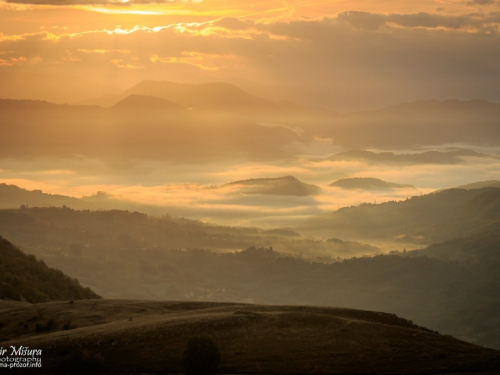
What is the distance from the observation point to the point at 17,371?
48.7 m

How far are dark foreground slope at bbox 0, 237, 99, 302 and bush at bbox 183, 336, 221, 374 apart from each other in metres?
49.0

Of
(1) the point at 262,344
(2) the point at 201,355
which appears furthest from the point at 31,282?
(2) the point at 201,355

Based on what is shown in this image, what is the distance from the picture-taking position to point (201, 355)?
4700 cm

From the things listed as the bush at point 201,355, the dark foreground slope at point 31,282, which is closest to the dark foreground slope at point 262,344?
the bush at point 201,355

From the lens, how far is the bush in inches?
1850

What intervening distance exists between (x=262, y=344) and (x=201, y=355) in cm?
673

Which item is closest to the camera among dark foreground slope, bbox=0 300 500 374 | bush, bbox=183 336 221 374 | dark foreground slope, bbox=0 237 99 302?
bush, bbox=183 336 221 374

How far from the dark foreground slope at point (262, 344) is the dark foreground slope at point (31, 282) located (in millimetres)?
32609

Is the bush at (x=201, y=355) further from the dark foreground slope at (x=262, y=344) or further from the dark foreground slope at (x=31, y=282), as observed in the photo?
the dark foreground slope at (x=31, y=282)

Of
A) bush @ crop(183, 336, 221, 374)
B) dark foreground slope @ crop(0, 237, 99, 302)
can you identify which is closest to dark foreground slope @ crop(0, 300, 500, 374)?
bush @ crop(183, 336, 221, 374)

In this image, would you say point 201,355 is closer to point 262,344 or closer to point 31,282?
point 262,344

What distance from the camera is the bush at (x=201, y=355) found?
154 ft

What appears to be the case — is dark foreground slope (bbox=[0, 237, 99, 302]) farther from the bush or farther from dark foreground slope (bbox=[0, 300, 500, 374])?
the bush

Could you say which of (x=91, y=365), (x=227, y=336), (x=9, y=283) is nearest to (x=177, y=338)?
(x=227, y=336)
